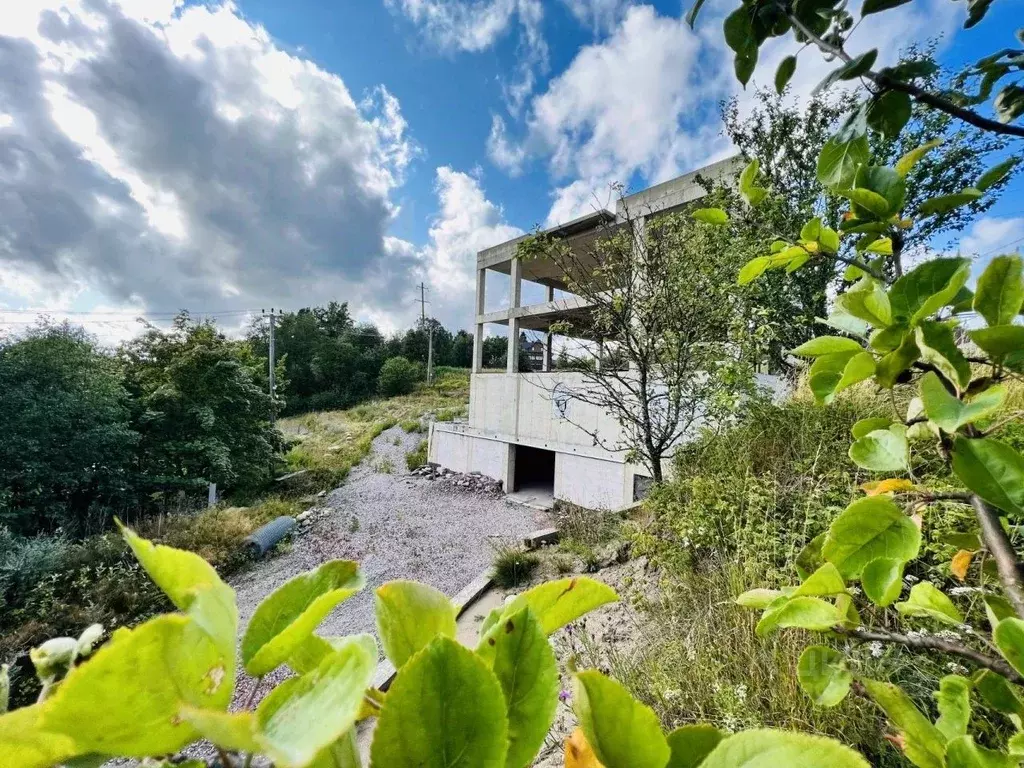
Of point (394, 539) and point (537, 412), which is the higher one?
point (537, 412)

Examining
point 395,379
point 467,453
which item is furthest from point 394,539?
point 395,379

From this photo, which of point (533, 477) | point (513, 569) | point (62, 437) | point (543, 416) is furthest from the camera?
point (533, 477)

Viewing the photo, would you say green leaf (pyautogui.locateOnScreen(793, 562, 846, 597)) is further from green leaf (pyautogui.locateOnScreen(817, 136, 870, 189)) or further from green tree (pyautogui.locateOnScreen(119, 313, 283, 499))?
green tree (pyautogui.locateOnScreen(119, 313, 283, 499))

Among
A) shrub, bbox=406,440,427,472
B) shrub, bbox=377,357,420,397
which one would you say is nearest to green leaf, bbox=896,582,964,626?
shrub, bbox=406,440,427,472

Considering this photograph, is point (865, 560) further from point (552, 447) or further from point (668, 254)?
point (552, 447)

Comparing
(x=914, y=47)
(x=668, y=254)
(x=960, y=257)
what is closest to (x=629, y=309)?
(x=668, y=254)

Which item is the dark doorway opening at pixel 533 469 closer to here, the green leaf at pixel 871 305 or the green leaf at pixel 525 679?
the green leaf at pixel 871 305

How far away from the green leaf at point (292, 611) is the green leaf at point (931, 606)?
58 cm

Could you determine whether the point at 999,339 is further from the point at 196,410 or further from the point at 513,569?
the point at 196,410

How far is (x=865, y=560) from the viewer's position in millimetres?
423

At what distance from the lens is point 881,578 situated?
1.35 ft

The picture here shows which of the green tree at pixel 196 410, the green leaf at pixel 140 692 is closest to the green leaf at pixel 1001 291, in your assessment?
the green leaf at pixel 140 692

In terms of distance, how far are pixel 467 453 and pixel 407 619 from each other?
11335mm

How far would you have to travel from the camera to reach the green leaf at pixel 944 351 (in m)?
0.37
